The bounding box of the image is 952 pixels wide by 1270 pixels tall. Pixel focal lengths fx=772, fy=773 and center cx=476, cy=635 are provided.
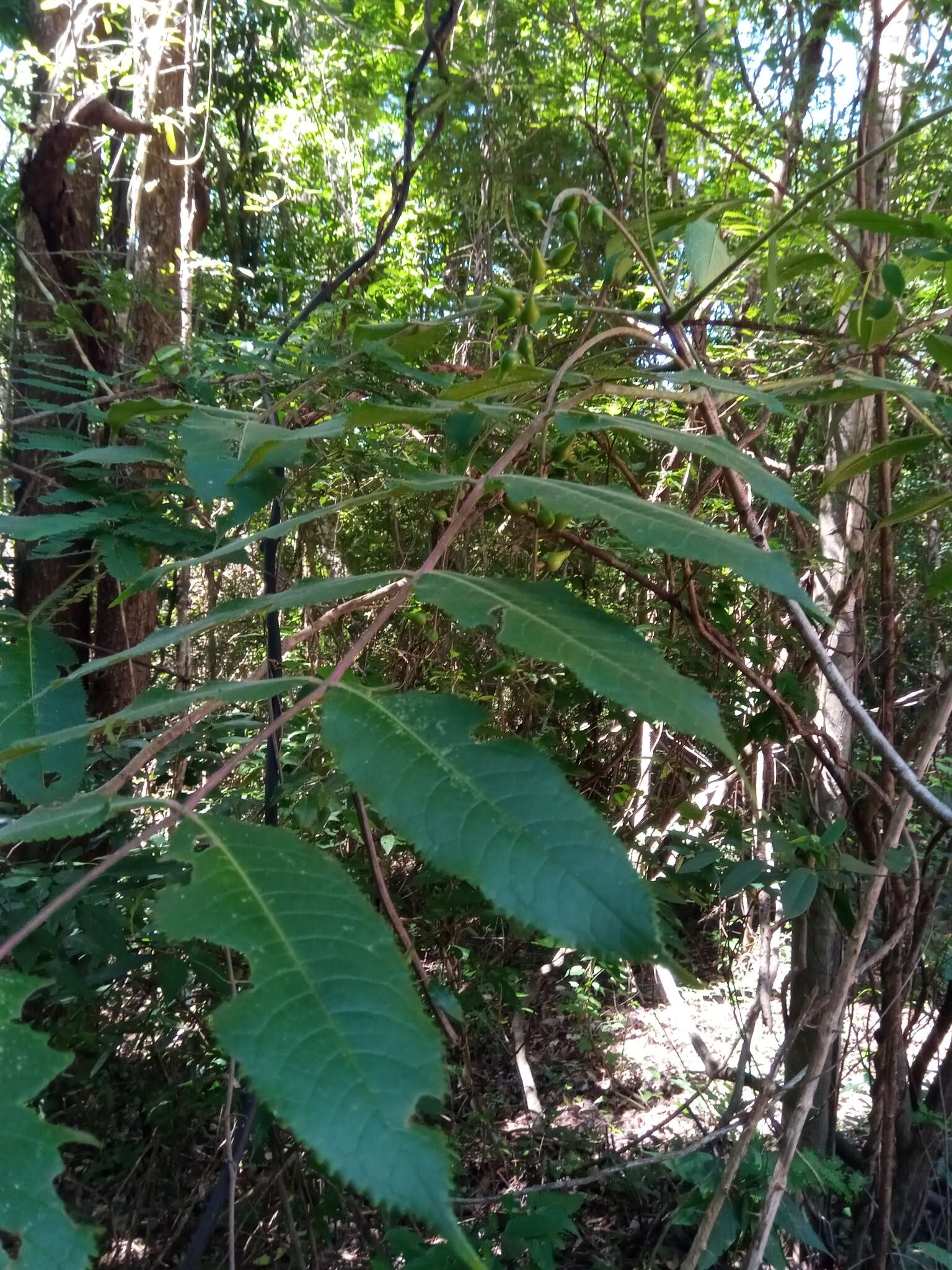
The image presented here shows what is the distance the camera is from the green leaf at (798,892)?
1138 mm

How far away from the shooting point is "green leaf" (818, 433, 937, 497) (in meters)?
0.90

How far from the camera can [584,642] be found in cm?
55

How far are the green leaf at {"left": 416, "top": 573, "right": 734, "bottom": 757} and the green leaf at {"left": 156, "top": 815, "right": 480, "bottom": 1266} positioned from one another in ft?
0.66

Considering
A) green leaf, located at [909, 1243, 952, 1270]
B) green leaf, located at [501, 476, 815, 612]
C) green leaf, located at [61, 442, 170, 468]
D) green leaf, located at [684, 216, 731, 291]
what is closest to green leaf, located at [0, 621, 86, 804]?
green leaf, located at [61, 442, 170, 468]

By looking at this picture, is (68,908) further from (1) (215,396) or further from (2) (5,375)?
(2) (5,375)

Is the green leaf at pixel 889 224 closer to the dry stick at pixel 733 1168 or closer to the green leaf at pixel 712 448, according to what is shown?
the green leaf at pixel 712 448

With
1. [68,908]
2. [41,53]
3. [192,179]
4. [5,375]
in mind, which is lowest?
[68,908]

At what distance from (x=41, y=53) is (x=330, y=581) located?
362cm

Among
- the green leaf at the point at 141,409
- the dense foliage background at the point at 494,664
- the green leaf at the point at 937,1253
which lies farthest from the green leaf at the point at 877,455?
the green leaf at the point at 937,1253

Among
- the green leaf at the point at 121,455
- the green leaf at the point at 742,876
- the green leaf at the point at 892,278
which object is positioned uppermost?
the green leaf at the point at 892,278

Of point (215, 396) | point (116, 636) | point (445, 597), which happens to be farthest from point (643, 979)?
point (445, 597)

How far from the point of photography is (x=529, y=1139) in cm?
246

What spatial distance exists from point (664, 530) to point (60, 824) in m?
0.50

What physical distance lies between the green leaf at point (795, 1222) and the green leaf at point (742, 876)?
2.54 feet
